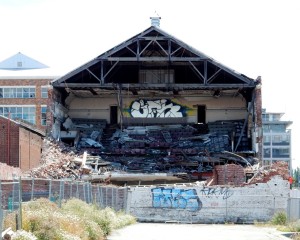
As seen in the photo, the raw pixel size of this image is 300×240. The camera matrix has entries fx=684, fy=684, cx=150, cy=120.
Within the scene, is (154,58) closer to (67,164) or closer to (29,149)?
(67,164)

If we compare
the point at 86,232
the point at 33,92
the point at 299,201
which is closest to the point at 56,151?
the point at 299,201

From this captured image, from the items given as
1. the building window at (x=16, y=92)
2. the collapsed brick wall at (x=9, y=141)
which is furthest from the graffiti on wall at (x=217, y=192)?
the building window at (x=16, y=92)

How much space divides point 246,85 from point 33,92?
3980 centimetres

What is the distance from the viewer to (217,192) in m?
41.5

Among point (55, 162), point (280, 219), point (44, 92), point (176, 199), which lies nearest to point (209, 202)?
point (176, 199)

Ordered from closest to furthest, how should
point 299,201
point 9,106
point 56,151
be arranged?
point 299,201, point 56,151, point 9,106

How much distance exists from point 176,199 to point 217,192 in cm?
255

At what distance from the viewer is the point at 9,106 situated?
84312mm

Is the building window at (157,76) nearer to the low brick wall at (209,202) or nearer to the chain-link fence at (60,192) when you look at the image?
the low brick wall at (209,202)

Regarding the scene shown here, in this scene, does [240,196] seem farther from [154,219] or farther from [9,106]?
[9,106]

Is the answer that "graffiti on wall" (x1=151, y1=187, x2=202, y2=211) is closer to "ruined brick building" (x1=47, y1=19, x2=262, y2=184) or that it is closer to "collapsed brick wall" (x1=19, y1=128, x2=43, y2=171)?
"ruined brick building" (x1=47, y1=19, x2=262, y2=184)

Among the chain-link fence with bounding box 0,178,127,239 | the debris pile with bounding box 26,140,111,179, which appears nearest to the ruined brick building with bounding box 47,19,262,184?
the debris pile with bounding box 26,140,111,179

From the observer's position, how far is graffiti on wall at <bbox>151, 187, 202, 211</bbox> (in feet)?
136

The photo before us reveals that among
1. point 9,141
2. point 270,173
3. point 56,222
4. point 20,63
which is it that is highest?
point 20,63
